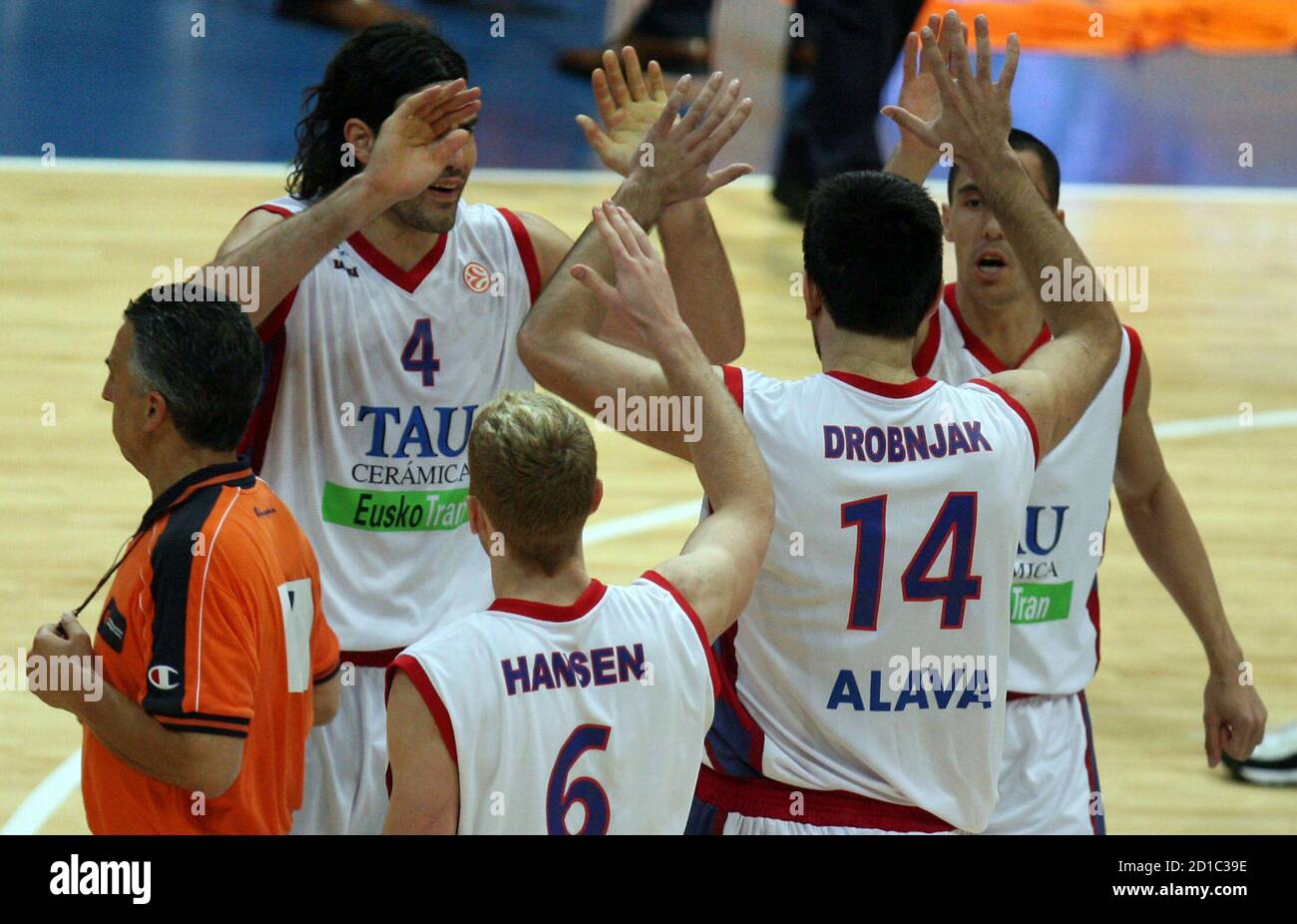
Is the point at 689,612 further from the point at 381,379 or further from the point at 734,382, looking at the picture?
the point at 381,379

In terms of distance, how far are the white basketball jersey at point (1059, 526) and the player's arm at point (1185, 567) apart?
123 millimetres

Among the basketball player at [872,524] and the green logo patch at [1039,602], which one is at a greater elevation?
the basketball player at [872,524]

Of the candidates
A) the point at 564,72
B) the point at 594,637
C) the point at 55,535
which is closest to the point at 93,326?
the point at 55,535

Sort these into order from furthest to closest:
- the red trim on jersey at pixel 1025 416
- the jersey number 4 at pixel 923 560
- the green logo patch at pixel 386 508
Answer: the green logo patch at pixel 386 508 → the red trim on jersey at pixel 1025 416 → the jersey number 4 at pixel 923 560

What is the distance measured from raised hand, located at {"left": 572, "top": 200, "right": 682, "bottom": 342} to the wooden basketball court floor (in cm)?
281

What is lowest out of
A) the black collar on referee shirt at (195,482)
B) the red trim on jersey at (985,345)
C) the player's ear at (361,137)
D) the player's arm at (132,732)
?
the player's arm at (132,732)

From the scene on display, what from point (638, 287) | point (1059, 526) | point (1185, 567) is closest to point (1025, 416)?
point (638, 287)

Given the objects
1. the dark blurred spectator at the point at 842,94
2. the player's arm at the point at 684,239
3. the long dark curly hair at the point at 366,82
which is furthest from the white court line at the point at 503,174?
the player's arm at the point at 684,239

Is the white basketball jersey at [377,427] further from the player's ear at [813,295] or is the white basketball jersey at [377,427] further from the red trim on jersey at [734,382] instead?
the player's ear at [813,295]

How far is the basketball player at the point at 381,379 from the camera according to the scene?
4.03m

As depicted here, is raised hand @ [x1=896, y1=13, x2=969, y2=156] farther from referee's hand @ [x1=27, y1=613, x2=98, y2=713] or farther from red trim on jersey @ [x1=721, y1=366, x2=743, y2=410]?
referee's hand @ [x1=27, y1=613, x2=98, y2=713]

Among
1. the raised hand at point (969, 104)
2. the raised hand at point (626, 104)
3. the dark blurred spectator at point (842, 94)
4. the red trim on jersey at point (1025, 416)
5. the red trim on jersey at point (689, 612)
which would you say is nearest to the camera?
the red trim on jersey at point (689, 612)

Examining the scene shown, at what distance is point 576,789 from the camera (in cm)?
275

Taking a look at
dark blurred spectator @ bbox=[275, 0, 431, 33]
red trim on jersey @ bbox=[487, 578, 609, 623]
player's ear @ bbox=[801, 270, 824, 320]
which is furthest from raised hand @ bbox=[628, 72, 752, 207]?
dark blurred spectator @ bbox=[275, 0, 431, 33]
